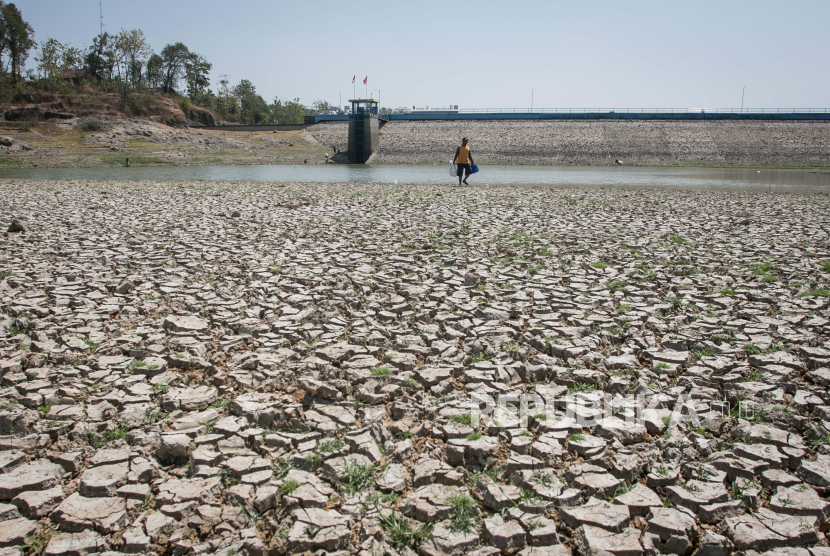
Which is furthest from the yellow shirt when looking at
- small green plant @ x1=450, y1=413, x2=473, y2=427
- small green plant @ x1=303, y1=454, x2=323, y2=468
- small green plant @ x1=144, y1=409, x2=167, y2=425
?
small green plant @ x1=303, y1=454, x2=323, y2=468

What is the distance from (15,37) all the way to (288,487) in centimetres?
10152

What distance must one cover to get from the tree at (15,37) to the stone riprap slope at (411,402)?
3656 inches

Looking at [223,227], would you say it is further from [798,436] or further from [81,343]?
[798,436]

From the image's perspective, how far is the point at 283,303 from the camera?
639cm

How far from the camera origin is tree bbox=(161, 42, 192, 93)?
105125 mm

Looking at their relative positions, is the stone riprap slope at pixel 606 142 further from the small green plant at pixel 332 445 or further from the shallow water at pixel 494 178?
the small green plant at pixel 332 445

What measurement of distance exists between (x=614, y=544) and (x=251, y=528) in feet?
6.17

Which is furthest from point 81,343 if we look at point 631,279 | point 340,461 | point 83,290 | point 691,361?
point 631,279

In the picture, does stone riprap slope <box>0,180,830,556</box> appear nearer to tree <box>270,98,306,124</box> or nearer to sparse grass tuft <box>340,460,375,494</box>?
sparse grass tuft <box>340,460,375,494</box>

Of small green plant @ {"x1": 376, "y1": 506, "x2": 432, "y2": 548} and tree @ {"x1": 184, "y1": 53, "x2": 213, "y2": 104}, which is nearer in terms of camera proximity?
small green plant @ {"x1": 376, "y1": 506, "x2": 432, "y2": 548}

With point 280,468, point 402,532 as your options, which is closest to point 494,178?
point 280,468

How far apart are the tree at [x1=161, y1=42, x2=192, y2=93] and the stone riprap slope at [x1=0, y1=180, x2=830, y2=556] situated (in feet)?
373

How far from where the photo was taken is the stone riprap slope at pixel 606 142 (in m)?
67.4

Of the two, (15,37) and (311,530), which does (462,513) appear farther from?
(15,37)
